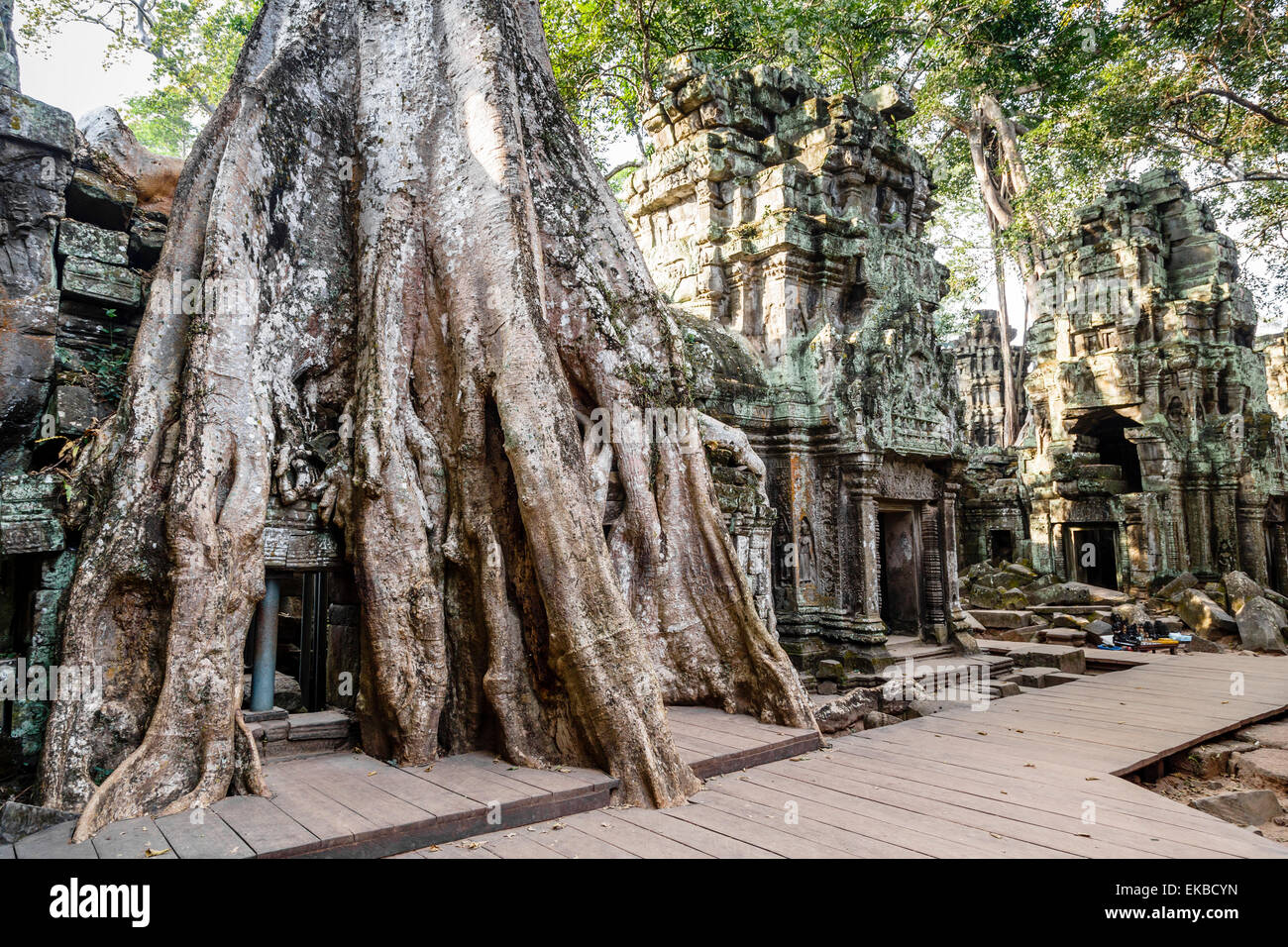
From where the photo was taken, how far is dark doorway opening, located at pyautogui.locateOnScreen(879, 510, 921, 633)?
28.5 ft

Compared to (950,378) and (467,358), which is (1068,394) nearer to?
(950,378)

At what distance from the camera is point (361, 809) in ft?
9.71

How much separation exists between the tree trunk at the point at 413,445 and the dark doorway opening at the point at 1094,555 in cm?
1196

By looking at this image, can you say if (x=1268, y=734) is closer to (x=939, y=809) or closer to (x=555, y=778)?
(x=939, y=809)

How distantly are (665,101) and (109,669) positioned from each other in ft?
25.4

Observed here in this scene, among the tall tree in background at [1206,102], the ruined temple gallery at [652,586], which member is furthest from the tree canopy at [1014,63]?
the ruined temple gallery at [652,586]

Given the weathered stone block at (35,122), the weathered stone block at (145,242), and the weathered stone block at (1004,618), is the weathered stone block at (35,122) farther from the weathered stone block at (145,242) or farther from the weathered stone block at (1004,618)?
the weathered stone block at (1004,618)

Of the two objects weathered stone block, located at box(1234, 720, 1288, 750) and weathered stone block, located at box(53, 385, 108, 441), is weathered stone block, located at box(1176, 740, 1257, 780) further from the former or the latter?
weathered stone block, located at box(53, 385, 108, 441)

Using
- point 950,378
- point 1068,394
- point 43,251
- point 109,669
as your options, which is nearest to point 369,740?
point 109,669

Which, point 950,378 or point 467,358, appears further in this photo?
point 950,378

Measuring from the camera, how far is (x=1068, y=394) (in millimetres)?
14391

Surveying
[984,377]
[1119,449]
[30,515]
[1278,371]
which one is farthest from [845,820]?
[1278,371]

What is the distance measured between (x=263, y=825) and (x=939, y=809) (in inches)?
103

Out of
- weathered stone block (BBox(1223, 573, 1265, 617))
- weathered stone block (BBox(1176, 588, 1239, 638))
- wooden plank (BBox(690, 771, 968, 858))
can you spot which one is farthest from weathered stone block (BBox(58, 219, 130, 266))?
weathered stone block (BBox(1223, 573, 1265, 617))
